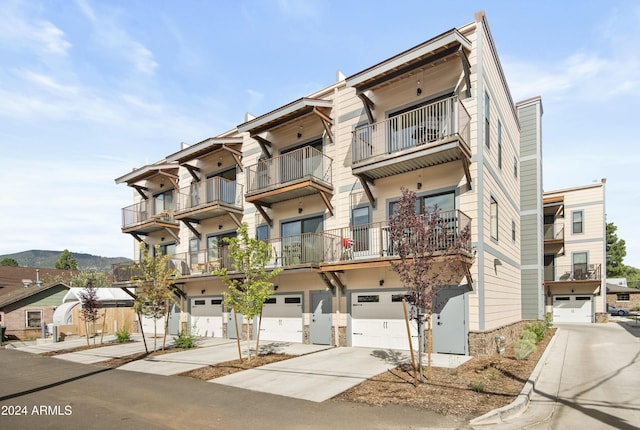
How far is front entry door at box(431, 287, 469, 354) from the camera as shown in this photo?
12820mm

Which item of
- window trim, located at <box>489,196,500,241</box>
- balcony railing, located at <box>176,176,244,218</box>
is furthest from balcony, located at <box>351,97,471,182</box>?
balcony railing, located at <box>176,176,244,218</box>

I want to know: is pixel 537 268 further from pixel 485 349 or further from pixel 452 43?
pixel 452 43

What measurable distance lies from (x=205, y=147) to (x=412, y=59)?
11.6 meters

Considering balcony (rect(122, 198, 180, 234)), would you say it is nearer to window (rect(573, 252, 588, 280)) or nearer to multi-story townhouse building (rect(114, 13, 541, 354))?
multi-story townhouse building (rect(114, 13, 541, 354))

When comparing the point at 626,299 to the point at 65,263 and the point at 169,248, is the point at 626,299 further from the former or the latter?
the point at 65,263

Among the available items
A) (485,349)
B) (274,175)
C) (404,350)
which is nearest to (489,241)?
(485,349)

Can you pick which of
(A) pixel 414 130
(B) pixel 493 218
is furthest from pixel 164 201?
(B) pixel 493 218

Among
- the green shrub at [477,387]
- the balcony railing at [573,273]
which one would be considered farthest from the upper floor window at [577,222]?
the green shrub at [477,387]

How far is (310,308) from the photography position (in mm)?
17031

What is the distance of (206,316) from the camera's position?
2167cm

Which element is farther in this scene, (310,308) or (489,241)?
(310,308)

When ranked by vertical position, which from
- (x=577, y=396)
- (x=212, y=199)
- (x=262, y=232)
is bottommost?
(x=577, y=396)

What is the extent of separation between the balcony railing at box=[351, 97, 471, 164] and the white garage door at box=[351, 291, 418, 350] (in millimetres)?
5349

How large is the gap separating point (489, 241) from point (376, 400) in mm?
8201
